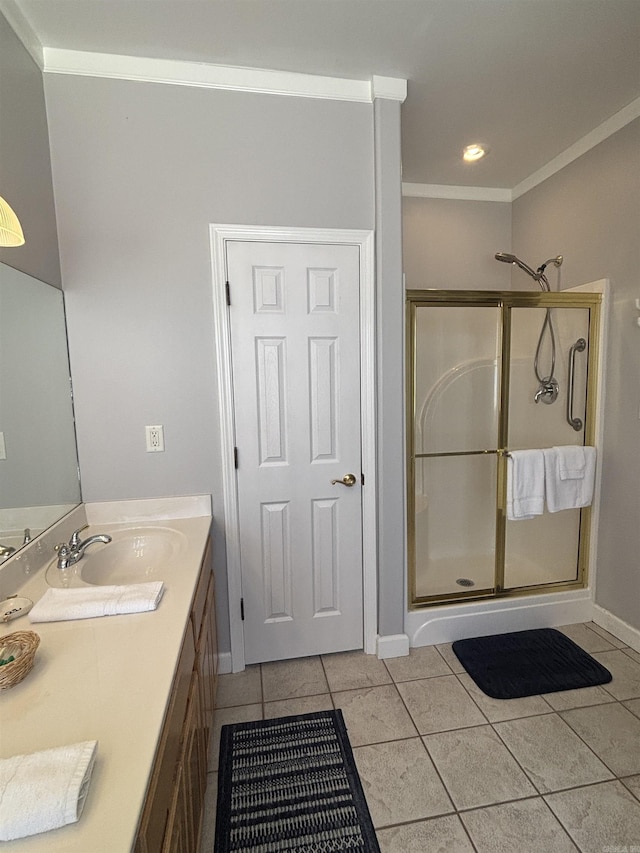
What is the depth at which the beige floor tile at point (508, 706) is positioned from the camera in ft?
5.84

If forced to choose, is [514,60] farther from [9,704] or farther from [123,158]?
[9,704]

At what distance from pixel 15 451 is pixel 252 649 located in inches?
56.9

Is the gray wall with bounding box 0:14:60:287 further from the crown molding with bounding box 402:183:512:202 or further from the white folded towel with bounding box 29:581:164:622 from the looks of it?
the crown molding with bounding box 402:183:512:202

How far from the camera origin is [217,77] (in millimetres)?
1765

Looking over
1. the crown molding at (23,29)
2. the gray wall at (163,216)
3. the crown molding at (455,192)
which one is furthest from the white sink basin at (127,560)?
the crown molding at (455,192)

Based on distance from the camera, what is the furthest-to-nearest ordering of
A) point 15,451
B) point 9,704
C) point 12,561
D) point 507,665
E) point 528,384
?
point 528,384, point 507,665, point 15,451, point 12,561, point 9,704

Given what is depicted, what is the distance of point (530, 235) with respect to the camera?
2.80 meters

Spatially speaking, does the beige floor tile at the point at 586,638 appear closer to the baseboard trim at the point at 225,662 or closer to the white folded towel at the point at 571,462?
the white folded towel at the point at 571,462

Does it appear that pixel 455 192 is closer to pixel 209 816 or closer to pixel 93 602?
pixel 93 602

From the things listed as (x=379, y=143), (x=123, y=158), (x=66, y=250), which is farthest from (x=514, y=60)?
(x=66, y=250)

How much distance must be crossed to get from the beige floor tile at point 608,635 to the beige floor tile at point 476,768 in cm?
107

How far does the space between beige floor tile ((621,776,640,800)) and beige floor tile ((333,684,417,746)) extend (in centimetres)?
75

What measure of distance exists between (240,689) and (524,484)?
6.05 ft

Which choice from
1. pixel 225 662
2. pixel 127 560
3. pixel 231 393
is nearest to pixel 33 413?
pixel 127 560
